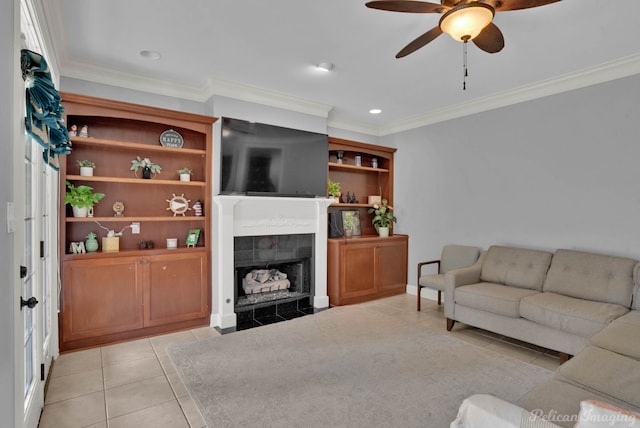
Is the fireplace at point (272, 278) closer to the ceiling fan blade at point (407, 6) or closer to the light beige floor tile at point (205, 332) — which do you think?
the light beige floor tile at point (205, 332)

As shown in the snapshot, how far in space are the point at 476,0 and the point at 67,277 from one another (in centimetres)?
389

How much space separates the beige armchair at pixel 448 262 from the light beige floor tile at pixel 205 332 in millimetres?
2553

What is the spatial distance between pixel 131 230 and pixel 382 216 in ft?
11.5

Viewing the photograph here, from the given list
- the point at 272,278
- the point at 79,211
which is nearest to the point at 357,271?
the point at 272,278

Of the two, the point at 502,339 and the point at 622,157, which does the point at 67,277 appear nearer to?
the point at 502,339

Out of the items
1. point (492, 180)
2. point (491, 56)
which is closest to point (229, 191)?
point (491, 56)

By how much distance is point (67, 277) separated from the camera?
10.1 ft

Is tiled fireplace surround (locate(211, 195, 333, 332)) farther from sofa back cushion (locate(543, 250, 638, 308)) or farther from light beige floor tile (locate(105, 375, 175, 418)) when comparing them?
sofa back cushion (locate(543, 250, 638, 308))

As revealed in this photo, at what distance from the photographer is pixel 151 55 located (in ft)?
10.3

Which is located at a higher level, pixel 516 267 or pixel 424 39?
pixel 424 39

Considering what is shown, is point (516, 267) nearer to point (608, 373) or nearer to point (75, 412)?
point (608, 373)

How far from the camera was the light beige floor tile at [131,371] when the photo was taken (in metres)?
2.63

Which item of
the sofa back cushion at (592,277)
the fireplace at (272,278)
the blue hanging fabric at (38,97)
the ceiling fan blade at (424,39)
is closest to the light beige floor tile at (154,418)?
the fireplace at (272,278)

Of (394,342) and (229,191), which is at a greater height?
(229,191)
